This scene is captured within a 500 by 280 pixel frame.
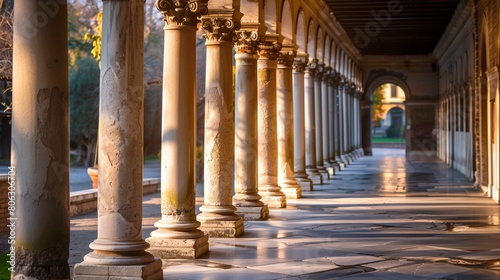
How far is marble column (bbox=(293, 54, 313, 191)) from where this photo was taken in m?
24.1

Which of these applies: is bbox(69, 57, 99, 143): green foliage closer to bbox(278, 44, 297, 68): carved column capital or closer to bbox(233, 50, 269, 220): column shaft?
bbox(278, 44, 297, 68): carved column capital

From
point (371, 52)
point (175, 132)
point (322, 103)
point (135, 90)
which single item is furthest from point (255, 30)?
point (371, 52)

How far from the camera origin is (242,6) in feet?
54.9

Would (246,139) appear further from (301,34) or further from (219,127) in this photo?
(301,34)

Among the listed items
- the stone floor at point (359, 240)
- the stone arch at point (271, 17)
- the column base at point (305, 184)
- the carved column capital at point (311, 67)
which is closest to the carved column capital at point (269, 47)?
the stone arch at point (271, 17)

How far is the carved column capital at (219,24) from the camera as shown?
14.2 meters

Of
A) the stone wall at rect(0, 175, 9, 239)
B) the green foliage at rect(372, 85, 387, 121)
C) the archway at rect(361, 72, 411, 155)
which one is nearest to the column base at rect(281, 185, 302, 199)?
the stone wall at rect(0, 175, 9, 239)

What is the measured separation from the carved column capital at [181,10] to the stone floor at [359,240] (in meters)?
3.44

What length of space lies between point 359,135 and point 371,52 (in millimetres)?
5377

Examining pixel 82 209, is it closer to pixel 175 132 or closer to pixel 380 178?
pixel 175 132

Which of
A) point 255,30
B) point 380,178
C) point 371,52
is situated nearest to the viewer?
point 255,30

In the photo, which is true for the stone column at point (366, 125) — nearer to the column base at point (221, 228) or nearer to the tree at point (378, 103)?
the tree at point (378, 103)

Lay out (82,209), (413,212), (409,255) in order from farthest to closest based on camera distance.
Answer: (82,209)
(413,212)
(409,255)

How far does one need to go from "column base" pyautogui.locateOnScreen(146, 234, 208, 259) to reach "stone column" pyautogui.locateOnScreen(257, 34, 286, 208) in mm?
7472
